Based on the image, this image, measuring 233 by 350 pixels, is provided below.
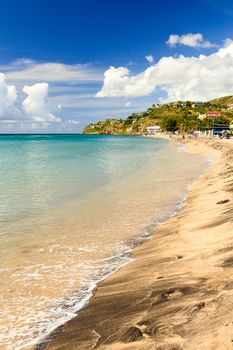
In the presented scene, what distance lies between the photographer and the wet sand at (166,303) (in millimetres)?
6320

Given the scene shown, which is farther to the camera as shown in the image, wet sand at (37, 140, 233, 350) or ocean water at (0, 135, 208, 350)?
ocean water at (0, 135, 208, 350)

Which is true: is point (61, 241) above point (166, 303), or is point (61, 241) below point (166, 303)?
below

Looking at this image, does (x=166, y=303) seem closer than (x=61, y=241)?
Yes

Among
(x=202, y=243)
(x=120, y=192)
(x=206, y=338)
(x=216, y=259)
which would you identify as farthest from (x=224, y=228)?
(x=120, y=192)

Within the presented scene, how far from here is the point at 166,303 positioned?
7.72 meters

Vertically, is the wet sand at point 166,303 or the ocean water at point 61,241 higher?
the wet sand at point 166,303

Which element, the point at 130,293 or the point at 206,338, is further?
the point at 130,293

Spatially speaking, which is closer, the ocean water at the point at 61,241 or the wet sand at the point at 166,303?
the wet sand at the point at 166,303

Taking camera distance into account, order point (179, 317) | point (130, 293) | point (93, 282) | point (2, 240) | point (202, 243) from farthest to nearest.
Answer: point (2, 240)
point (202, 243)
point (93, 282)
point (130, 293)
point (179, 317)

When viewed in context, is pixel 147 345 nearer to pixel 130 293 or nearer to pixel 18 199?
pixel 130 293

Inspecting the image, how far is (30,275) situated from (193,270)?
509 cm

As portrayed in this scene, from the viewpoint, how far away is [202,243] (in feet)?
39.2

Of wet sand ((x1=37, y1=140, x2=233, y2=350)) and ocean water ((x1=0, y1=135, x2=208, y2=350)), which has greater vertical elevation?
wet sand ((x1=37, y1=140, x2=233, y2=350))

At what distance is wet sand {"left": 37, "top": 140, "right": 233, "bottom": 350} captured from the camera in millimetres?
6320
